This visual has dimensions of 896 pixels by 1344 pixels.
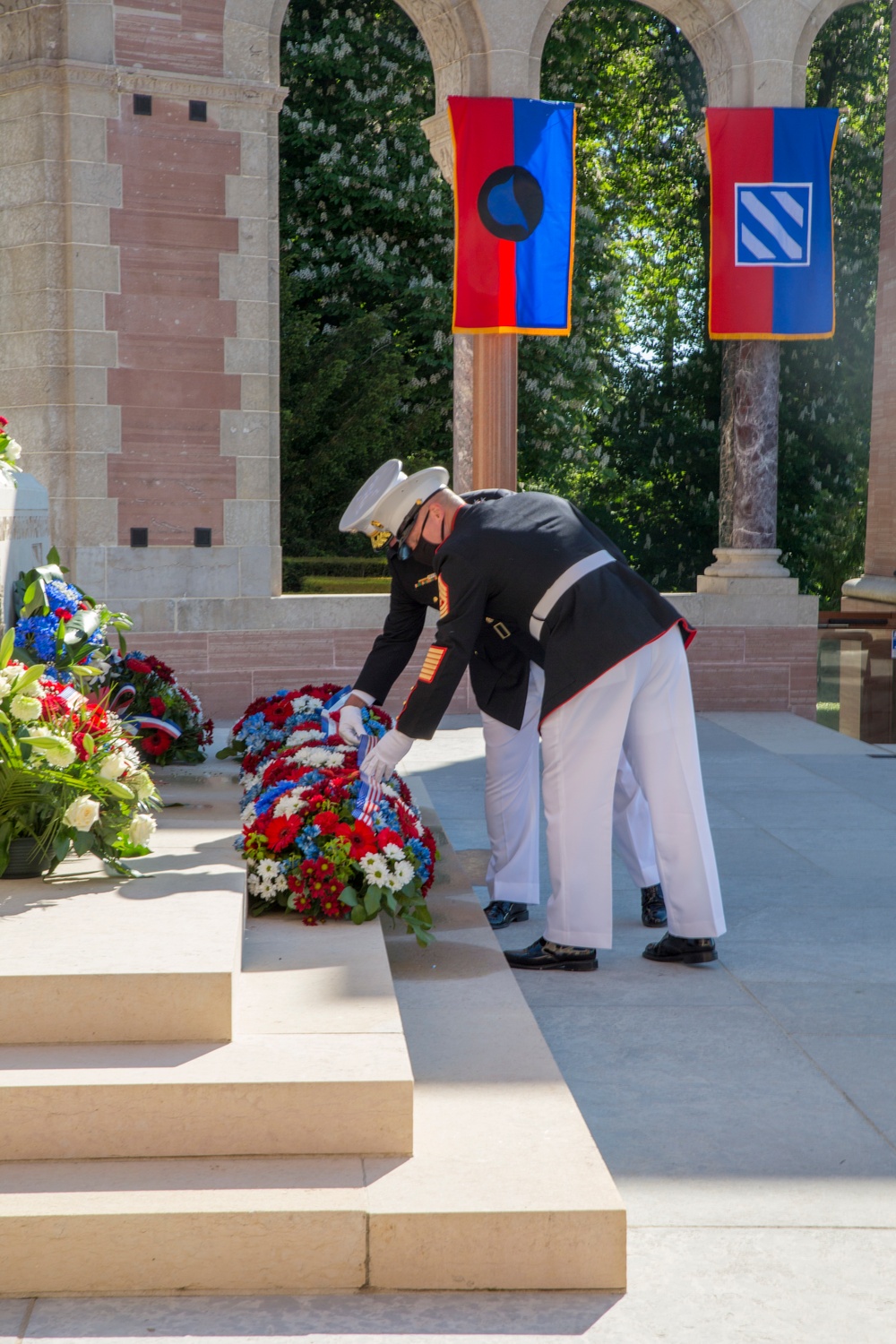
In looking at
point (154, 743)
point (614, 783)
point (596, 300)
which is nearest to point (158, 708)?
point (154, 743)

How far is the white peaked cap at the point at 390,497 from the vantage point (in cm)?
455

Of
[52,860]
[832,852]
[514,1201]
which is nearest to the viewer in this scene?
[514,1201]

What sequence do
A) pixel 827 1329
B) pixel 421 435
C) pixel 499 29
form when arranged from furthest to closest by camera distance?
pixel 421 435 → pixel 499 29 → pixel 827 1329

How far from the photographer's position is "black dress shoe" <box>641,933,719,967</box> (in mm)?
4730

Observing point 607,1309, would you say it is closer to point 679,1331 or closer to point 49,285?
point 679,1331

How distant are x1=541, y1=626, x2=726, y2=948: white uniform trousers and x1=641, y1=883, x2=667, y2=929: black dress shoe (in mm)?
640

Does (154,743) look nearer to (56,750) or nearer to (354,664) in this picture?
(56,750)

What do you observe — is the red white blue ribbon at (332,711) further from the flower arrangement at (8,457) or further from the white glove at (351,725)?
the flower arrangement at (8,457)

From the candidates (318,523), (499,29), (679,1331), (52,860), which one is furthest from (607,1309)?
(318,523)

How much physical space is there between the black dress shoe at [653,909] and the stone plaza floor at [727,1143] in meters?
0.06

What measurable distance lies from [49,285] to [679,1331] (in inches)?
354

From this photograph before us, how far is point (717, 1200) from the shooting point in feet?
10.1

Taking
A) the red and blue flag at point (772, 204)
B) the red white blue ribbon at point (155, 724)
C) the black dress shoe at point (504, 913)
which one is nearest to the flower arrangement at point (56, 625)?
the red white blue ribbon at point (155, 724)

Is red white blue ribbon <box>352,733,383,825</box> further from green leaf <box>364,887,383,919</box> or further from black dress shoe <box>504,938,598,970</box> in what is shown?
black dress shoe <box>504,938,598,970</box>
